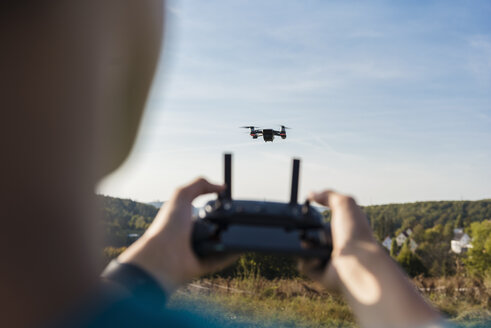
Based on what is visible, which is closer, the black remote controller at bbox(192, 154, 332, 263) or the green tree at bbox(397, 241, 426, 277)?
the black remote controller at bbox(192, 154, 332, 263)

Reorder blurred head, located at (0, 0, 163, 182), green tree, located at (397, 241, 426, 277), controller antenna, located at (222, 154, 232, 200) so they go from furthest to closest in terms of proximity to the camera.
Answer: green tree, located at (397, 241, 426, 277)
controller antenna, located at (222, 154, 232, 200)
blurred head, located at (0, 0, 163, 182)

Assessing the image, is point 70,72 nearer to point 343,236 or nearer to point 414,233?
point 343,236

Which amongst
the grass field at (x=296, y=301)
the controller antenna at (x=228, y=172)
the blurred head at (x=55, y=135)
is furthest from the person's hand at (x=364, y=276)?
the grass field at (x=296, y=301)

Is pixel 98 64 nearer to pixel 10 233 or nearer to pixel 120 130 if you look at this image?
pixel 120 130

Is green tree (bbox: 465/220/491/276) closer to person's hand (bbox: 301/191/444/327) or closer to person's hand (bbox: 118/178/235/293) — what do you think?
person's hand (bbox: 301/191/444/327)

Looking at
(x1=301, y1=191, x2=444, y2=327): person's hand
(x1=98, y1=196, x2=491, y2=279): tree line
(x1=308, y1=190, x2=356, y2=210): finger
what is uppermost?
(x1=308, y1=190, x2=356, y2=210): finger

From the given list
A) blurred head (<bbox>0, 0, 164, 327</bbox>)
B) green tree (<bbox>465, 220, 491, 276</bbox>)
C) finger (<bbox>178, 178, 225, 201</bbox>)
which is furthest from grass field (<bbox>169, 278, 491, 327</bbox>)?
blurred head (<bbox>0, 0, 164, 327</bbox>)

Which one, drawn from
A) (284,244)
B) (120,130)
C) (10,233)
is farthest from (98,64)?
(284,244)

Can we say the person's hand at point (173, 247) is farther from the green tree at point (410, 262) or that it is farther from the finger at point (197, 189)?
the green tree at point (410, 262)
